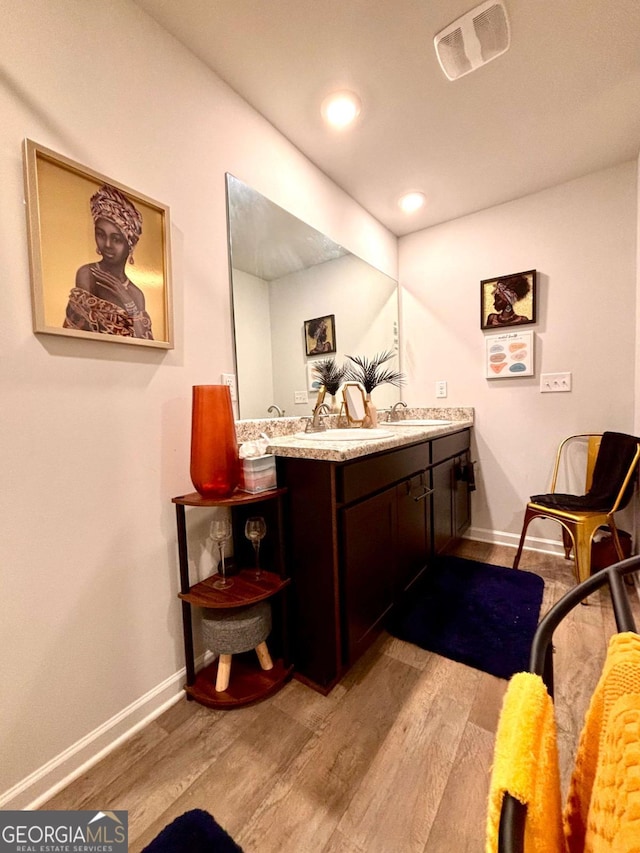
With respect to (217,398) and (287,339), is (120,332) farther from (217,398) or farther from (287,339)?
(287,339)

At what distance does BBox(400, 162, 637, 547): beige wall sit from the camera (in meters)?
2.04

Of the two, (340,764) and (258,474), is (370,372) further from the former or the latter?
(340,764)

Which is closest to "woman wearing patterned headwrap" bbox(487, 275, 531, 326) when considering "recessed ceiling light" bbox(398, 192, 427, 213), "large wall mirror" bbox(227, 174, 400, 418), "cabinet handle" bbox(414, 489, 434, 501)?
"recessed ceiling light" bbox(398, 192, 427, 213)

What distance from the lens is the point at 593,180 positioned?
2.06m

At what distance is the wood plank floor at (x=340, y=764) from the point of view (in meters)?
0.87

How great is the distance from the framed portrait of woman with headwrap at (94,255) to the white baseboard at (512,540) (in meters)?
2.42

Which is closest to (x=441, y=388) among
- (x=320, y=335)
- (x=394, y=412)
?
(x=394, y=412)

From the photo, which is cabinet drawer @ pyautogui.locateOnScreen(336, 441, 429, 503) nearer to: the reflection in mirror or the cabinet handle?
the cabinet handle

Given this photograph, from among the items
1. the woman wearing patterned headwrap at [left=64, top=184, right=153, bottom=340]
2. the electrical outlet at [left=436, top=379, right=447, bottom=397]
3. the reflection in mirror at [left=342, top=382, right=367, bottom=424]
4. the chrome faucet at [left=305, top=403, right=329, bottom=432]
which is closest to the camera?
the woman wearing patterned headwrap at [left=64, top=184, right=153, bottom=340]

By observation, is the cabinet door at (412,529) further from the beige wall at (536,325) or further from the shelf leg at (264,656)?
the beige wall at (536,325)

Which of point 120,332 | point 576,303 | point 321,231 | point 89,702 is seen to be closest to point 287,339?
point 321,231

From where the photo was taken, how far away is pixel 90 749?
3.43 feet

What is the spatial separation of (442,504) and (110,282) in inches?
75.6

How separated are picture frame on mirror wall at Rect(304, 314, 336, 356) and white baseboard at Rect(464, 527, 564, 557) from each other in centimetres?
171
